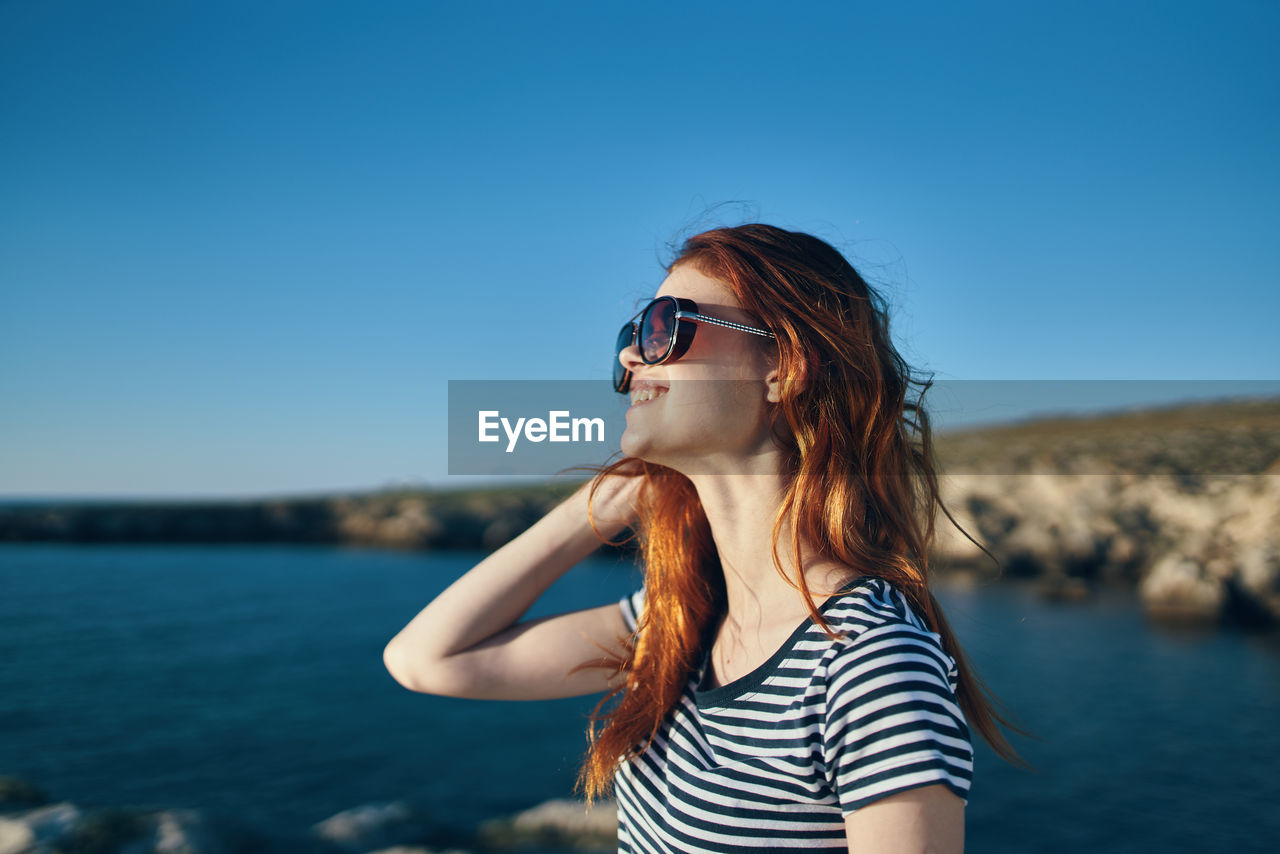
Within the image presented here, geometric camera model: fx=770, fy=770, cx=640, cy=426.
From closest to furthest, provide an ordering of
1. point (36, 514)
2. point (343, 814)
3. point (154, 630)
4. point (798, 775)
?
point (798, 775) → point (343, 814) → point (154, 630) → point (36, 514)

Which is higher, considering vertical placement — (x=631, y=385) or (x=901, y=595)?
(x=631, y=385)

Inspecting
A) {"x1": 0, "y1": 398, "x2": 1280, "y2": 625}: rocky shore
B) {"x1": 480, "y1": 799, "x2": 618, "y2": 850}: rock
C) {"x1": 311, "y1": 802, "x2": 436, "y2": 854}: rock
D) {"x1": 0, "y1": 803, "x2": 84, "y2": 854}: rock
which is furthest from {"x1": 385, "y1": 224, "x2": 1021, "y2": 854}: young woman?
{"x1": 0, "y1": 803, "x2": 84, "y2": 854}: rock

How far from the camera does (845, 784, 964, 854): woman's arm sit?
1.22m

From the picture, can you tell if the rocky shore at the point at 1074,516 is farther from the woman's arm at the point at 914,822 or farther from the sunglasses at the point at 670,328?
the woman's arm at the point at 914,822

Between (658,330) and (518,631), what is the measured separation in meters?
0.98

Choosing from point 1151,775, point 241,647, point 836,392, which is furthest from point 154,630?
point 836,392

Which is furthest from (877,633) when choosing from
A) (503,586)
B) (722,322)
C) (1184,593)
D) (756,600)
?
(1184,593)

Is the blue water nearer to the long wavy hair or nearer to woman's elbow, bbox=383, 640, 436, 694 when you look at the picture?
woman's elbow, bbox=383, 640, 436, 694

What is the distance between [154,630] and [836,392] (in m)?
24.2

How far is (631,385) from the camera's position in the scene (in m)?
2.13

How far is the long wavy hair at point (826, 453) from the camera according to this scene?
1755 millimetres

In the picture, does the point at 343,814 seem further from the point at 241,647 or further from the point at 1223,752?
the point at 1223,752

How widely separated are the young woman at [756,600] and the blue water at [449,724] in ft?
→ 30.1

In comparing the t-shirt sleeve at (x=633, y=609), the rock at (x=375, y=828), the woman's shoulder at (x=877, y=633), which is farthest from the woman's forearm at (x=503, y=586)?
the rock at (x=375, y=828)
